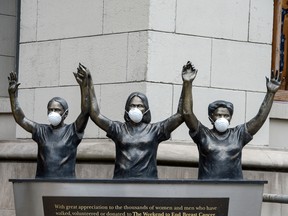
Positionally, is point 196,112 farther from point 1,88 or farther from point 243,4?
point 1,88

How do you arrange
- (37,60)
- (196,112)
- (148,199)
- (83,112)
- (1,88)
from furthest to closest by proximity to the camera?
(1,88)
(37,60)
(196,112)
(83,112)
(148,199)

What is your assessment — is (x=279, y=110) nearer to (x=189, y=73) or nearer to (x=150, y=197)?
(x=189, y=73)

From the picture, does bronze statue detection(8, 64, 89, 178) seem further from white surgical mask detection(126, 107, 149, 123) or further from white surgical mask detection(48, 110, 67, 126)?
white surgical mask detection(126, 107, 149, 123)

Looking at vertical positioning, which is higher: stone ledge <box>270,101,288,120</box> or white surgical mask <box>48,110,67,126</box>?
stone ledge <box>270,101,288,120</box>

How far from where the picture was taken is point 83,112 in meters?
15.5

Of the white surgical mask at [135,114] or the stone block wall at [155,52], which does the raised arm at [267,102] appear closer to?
the white surgical mask at [135,114]

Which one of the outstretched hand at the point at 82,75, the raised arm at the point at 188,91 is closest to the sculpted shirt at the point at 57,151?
the outstretched hand at the point at 82,75

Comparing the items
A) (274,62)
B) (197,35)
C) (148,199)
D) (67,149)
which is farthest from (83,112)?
(274,62)

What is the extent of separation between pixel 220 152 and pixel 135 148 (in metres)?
0.93

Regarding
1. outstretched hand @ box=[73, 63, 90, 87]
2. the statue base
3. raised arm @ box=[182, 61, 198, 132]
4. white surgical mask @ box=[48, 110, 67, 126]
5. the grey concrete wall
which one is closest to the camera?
the statue base

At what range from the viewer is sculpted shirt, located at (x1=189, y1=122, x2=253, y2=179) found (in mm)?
15391

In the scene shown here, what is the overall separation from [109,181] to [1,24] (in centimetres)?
566

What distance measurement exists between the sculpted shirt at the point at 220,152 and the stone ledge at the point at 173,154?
1436 millimetres

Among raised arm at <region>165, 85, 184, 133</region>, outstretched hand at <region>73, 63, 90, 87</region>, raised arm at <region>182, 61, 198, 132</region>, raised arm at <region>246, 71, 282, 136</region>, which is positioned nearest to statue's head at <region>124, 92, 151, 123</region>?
raised arm at <region>165, 85, 184, 133</region>
